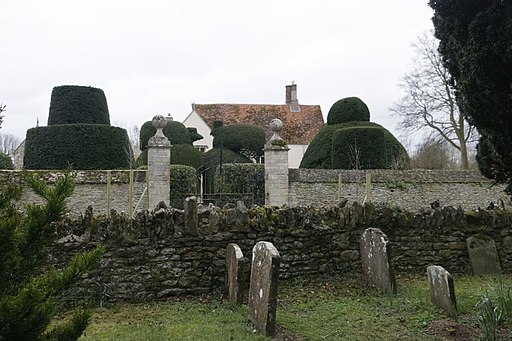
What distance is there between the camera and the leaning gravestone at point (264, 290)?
17.0ft

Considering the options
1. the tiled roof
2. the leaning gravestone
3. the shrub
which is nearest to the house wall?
the tiled roof

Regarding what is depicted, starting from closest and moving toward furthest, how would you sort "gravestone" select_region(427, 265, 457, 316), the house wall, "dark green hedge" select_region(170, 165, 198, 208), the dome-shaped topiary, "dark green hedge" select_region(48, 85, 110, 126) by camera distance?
1. "gravestone" select_region(427, 265, 457, 316)
2. "dark green hedge" select_region(170, 165, 198, 208)
3. "dark green hedge" select_region(48, 85, 110, 126)
4. the dome-shaped topiary
5. the house wall

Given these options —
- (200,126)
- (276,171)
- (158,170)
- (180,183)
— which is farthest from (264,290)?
(200,126)

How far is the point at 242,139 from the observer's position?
23656 millimetres

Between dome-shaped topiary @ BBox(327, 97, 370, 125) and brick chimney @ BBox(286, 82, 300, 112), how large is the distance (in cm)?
1806

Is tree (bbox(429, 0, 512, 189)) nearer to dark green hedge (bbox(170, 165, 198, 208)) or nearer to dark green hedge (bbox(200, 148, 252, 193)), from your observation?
dark green hedge (bbox(170, 165, 198, 208))

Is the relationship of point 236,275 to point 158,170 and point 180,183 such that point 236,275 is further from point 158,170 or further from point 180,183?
point 180,183

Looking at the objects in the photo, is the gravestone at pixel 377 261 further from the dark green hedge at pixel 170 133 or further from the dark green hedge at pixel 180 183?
the dark green hedge at pixel 170 133

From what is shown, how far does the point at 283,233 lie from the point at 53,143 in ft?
36.2

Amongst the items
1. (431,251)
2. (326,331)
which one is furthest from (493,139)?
(431,251)

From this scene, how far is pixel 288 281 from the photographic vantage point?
7.50 m

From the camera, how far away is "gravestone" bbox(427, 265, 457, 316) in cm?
567

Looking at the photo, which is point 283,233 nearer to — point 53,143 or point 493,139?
point 493,139

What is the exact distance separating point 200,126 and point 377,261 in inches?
1203
